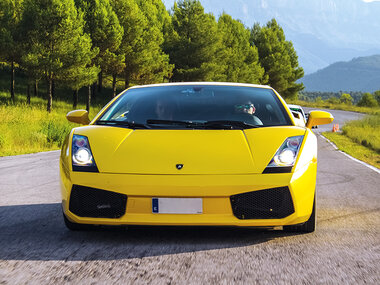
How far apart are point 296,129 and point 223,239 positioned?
1.08 metres

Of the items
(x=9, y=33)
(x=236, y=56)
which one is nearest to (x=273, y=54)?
(x=236, y=56)

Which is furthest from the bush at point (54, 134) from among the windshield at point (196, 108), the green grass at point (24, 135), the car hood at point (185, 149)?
the car hood at point (185, 149)

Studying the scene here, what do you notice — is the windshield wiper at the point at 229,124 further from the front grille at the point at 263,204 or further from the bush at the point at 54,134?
Result: the bush at the point at 54,134

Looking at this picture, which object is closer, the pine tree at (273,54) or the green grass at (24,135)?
the green grass at (24,135)

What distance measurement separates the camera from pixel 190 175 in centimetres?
334

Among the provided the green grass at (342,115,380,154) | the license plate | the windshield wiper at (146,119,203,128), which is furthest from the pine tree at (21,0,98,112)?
the license plate

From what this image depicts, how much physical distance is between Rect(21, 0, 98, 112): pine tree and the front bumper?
95.2ft

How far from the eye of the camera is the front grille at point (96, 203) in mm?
3379

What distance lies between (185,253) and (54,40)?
3041 centimetres

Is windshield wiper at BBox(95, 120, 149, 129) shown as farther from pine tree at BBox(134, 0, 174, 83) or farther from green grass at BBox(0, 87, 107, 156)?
pine tree at BBox(134, 0, 174, 83)

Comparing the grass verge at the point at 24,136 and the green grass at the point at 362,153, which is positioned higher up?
the green grass at the point at 362,153

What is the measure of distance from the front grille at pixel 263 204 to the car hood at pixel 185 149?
0.56 feet

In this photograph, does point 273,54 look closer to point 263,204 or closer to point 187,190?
point 263,204

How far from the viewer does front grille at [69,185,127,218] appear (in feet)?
11.1
